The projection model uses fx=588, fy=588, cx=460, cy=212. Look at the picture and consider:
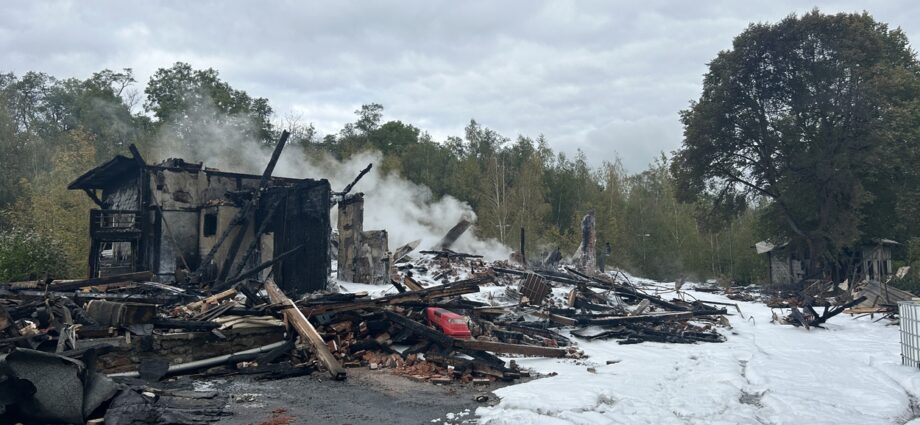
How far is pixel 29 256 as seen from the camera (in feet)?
64.1

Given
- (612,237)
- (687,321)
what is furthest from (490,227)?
(687,321)

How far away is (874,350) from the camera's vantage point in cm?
1220

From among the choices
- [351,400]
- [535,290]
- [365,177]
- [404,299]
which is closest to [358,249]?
[535,290]

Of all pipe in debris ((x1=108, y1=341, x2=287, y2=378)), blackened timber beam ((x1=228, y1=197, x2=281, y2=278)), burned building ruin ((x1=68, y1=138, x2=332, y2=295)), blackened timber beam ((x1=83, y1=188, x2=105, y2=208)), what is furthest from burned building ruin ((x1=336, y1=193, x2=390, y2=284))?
blackened timber beam ((x1=83, y1=188, x2=105, y2=208))

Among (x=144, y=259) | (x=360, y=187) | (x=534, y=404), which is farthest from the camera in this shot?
(x=360, y=187)

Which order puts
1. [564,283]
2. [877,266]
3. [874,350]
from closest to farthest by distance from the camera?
1. [874,350]
2. [564,283]
3. [877,266]

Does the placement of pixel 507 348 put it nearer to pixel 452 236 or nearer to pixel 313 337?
pixel 313 337

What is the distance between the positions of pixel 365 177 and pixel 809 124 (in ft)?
84.0

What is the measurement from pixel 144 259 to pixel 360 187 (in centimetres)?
1956

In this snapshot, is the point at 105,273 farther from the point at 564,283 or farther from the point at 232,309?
the point at 564,283

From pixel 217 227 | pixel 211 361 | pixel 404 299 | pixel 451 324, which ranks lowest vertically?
pixel 211 361

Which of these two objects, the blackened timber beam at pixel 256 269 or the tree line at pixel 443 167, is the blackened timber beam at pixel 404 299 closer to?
the blackened timber beam at pixel 256 269

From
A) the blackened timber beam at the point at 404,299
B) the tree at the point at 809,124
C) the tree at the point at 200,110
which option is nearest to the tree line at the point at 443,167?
the tree at the point at 200,110

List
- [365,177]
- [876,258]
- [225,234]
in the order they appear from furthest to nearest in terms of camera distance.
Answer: [365,177], [876,258], [225,234]
